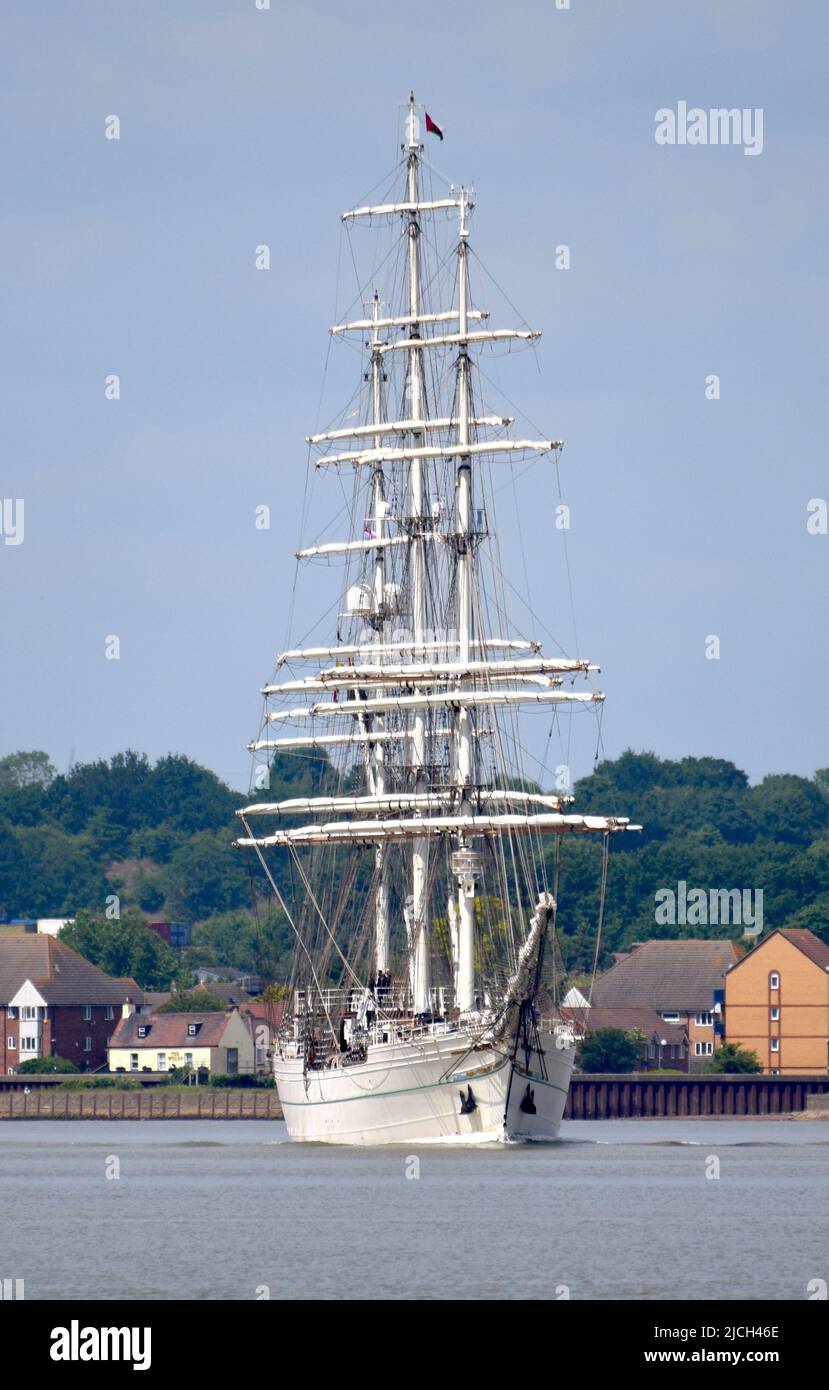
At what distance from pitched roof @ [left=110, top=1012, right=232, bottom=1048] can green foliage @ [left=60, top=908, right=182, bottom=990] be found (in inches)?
912

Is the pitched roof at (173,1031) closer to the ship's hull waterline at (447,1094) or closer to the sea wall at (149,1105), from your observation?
the sea wall at (149,1105)

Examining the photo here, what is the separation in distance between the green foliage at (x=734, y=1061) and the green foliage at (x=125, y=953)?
5167 cm

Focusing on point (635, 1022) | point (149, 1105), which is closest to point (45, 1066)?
point (149, 1105)

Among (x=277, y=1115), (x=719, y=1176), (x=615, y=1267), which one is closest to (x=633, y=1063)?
(x=277, y=1115)

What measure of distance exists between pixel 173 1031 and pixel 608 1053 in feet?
96.4

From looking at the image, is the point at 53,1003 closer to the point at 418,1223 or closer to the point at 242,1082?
the point at 242,1082

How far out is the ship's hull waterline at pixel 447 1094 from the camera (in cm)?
8438

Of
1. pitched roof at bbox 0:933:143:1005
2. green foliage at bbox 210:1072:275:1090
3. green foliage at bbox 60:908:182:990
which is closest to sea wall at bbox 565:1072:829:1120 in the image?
green foliage at bbox 210:1072:275:1090

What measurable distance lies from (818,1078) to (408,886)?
171ft

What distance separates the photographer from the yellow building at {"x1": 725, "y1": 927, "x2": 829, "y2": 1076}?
156375 mm

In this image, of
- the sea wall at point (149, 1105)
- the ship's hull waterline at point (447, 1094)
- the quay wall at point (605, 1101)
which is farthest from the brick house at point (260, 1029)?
the ship's hull waterline at point (447, 1094)
